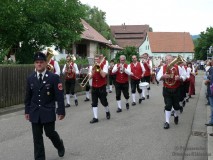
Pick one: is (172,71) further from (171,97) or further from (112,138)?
(112,138)

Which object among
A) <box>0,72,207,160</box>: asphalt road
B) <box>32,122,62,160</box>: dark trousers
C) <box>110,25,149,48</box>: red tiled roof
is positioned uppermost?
<box>110,25,149,48</box>: red tiled roof

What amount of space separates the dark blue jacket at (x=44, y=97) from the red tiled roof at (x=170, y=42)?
92.5 meters

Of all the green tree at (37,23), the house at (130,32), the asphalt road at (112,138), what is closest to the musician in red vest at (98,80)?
the asphalt road at (112,138)

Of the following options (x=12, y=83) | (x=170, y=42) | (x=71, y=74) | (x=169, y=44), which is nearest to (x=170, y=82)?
(x=71, y=74)

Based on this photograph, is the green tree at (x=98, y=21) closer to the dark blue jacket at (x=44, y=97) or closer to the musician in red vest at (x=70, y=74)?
the musician in red vest at (x=70, y=74)

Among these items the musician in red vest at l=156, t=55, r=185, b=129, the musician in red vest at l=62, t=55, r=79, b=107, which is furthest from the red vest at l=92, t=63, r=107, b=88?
the musician in red vest at l=62, t=55, r=79, b=107

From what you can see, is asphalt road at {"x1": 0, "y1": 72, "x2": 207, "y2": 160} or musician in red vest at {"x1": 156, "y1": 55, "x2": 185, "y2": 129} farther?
musician in red vest at {"x1": 156, "y1": 55, "x2": 185, "y2": 129}

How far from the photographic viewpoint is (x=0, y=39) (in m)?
22.7

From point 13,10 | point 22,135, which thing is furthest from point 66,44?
point 22,135

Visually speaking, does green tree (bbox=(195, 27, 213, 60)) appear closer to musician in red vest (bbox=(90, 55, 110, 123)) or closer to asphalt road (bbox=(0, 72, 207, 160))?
asphalt road (bbox=(0, 72, 207, 160))

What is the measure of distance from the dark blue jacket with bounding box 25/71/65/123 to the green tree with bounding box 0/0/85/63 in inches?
596

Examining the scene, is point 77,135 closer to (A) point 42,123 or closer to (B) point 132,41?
(A) point 42,123

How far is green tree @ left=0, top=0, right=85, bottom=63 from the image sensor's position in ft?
69.7

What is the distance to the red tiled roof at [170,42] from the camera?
98.0 m
